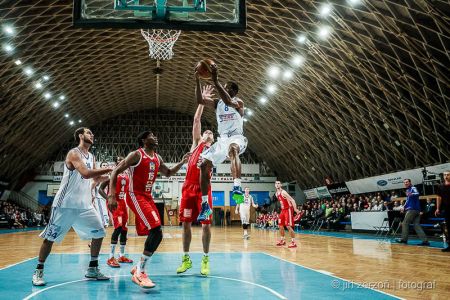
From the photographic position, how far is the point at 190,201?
22.0ft

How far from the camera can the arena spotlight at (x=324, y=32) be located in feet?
67.5

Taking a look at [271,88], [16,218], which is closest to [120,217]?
[271,88]

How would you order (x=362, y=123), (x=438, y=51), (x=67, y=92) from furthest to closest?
(x=67, y=92)
(x=362, y=123)
(x=438, y=51)

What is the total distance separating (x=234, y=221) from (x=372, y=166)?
20.4m

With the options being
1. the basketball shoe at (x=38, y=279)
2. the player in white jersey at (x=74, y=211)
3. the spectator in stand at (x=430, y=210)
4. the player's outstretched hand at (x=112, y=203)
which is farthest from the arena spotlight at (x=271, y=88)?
the basketball shoe at (x=38, y=279)

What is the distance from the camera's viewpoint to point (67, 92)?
104ft

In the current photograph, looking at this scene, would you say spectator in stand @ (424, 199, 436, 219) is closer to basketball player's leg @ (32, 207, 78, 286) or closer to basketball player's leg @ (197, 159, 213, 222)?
basketball player's leg @ (197, 159, 213, 222)

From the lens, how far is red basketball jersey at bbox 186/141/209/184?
682 centimetres

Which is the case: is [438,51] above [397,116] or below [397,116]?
above

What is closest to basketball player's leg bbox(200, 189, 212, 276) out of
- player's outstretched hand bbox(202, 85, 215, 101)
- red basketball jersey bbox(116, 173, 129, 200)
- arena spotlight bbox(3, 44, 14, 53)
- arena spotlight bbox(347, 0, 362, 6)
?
player's outstretched hand bbox(202, 85, 215, 101)

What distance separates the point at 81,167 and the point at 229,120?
247 centimetres

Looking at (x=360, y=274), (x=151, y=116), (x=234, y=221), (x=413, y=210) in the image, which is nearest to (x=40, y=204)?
(x=151, y=116)

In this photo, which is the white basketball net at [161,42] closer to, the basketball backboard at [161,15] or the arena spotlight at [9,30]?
the arena spotlight at [9,30]

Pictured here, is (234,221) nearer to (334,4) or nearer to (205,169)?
(334,4)
